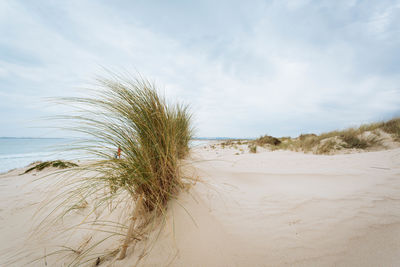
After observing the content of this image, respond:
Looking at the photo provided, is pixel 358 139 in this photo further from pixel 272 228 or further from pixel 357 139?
pixel 272 228

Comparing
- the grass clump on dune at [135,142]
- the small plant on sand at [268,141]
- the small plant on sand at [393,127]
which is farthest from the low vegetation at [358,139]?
the grass clump on dune at [135,142]

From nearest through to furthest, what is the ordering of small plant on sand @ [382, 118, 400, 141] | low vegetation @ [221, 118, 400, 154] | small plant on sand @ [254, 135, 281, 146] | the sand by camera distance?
the sand < low vegetation @ [221, 118, 400, 154] < small plant on sand @ [382, 118, 400, 141] < small plant on sand @ [254, 135, 281, 146]

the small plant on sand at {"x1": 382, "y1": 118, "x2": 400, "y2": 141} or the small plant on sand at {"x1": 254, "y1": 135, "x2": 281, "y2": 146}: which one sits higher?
the small plant on sand at {"x1": 382, "y1": 118, "x2": 400, "y2": 141}

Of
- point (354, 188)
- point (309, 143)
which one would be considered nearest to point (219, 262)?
point (354, 188)

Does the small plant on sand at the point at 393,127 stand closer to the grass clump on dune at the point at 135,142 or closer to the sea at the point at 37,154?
the sea at the point at 37,154

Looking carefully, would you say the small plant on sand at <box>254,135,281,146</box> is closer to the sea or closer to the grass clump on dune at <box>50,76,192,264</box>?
the sea

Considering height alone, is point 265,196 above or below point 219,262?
above

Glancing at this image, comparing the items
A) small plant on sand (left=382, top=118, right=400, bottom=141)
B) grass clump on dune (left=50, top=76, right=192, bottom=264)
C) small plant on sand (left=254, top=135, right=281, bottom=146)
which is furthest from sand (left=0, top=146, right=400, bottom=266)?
small plant on sand (left=254, top=135, right=281, bottom=146)

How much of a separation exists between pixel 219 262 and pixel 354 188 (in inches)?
80.2

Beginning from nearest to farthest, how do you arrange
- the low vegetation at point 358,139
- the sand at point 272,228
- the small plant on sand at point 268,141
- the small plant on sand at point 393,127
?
the sand at point 272,228 < the low vegetation at point 358,139 < the small plant on sand at point 393,127 < the small plant on sand at point 268,141

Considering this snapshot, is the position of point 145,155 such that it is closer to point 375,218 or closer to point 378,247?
point 378,247

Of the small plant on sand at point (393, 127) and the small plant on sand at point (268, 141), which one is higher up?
the small plant on sand at point (393, 127)

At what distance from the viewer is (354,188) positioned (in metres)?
1.93

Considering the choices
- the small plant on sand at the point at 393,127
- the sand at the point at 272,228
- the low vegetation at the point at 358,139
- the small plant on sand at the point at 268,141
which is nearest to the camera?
the sand at the point at 272,228
